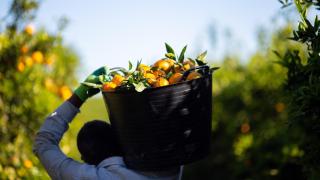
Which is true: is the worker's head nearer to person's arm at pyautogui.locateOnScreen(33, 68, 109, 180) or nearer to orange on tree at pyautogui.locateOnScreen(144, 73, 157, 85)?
person's arm at pyautogui.locateOnScreen(33, 68, 109, 180)

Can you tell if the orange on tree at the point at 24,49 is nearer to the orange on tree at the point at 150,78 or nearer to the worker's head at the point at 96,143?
the worker's head at the point at 96,143

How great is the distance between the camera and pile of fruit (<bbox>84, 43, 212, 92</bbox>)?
2645 millimetres

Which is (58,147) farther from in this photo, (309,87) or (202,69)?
(309,87)

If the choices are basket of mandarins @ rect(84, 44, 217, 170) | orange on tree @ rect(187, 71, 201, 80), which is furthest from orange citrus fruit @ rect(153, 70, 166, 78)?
orange on tree @ rect(187, 71, 201, 80)

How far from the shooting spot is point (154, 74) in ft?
8.89

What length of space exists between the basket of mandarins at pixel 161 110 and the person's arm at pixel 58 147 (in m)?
0.19

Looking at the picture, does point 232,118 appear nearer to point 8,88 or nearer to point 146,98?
point 8,88

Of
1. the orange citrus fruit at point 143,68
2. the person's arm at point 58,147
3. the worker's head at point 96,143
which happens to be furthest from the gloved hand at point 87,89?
the orange citrus fruit at point 143,68

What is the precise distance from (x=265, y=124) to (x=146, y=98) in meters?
4.31


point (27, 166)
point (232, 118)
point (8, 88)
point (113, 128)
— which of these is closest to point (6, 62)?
point (8, 88)

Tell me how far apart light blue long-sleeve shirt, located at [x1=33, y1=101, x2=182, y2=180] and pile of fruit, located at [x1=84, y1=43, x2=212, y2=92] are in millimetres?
286

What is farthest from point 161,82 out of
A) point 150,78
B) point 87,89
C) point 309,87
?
point 309,87

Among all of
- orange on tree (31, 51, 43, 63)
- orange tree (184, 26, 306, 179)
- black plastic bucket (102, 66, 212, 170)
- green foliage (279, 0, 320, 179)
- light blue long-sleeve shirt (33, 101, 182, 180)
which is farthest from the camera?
orange tree (184, 26, 306, 179)

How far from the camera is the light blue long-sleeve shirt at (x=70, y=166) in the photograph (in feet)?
8.94
